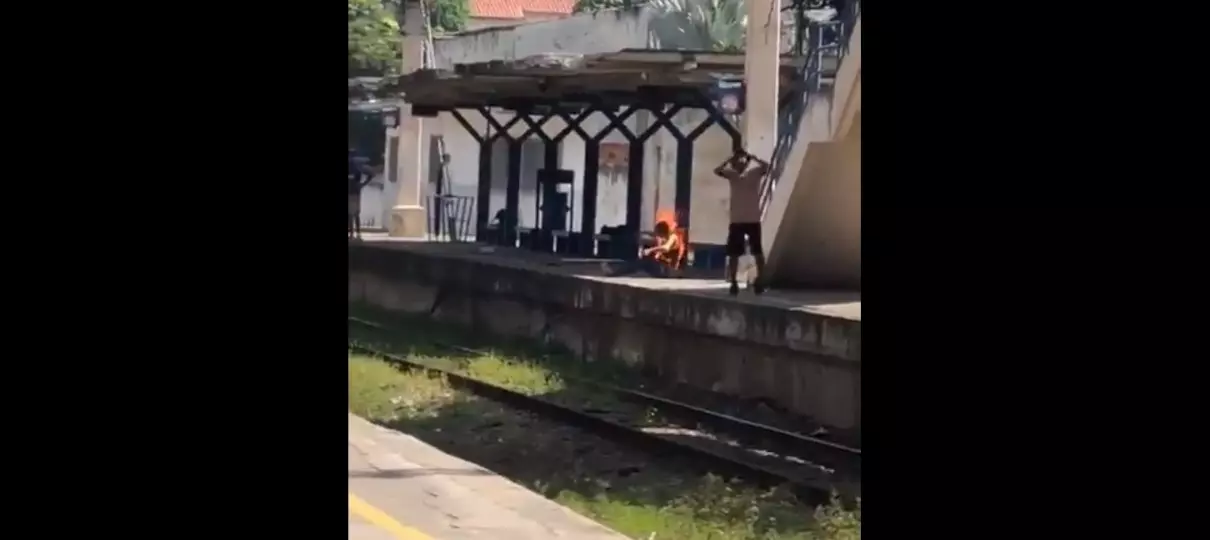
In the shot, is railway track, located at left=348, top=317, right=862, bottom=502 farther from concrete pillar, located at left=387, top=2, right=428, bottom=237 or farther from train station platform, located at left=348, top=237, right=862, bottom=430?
concrete pillar, located at left=387, top=2, right=428, bottom=237

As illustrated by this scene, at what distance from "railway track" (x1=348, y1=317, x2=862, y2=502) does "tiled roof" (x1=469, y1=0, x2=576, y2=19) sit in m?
15.8

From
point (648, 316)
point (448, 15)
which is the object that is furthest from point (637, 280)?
point (448, 15)

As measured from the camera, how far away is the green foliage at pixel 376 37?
16.4m

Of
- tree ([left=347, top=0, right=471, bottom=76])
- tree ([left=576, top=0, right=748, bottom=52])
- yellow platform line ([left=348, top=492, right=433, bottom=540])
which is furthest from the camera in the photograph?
tree ([left=576, top=0, right=748, bottom=52])

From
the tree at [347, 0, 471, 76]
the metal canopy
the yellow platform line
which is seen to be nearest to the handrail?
Result: the metal canopy

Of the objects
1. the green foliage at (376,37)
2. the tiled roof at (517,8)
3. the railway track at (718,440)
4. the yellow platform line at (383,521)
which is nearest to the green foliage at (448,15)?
the tiled roof at (517,8)

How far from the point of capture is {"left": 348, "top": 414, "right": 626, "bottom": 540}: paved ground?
4.41 m

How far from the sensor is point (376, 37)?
17219 millimetres

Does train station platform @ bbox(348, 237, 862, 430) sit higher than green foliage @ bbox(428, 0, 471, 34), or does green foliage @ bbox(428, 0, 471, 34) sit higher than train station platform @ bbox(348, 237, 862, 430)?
green foliage @ bbox(428, 0, 471, 34)

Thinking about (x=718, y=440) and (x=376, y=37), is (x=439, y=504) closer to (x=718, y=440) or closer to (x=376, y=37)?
(x=718, y=440)

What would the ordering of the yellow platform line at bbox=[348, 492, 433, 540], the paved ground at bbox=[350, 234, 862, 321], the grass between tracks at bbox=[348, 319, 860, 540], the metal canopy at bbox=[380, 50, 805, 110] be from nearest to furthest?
the yellow platform line at bbox=[348, 492, 433, 540] → the grass between tracks at bbox=[348, 319, 860, 540] → the paved ground at bbox=[350, 234, 862, 321] → the metal canopy at bbox=[380, 50, 805, 110]
